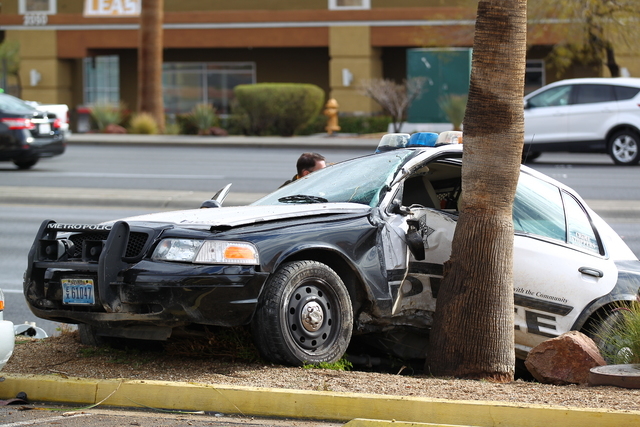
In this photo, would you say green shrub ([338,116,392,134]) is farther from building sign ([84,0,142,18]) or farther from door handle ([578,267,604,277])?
door handle ([578,267,604,277])

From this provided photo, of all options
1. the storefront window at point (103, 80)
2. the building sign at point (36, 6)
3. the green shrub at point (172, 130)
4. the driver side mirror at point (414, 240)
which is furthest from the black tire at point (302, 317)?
the storefront window at point (103, 80)

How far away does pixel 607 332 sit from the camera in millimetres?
6586

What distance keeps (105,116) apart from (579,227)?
27967 millimetres

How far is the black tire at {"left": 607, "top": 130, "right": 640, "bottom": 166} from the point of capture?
A: 20062mm

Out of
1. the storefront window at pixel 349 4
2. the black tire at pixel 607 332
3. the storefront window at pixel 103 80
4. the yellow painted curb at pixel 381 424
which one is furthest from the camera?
the storefront window at pixel 103 80

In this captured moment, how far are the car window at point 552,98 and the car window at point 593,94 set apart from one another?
0.77 ft

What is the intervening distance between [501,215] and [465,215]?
9.3 inches

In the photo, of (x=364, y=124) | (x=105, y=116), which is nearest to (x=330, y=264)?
(x=364, y=124)

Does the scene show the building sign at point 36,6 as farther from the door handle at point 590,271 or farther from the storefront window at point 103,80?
the door handle at point 590,271

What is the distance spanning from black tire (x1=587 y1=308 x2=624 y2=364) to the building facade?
82.6 feet

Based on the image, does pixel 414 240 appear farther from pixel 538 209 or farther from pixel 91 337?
pixel 91 337

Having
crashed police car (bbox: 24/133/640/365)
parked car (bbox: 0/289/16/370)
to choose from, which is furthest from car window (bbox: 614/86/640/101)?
parked car (bbox: 0/289/16/370)

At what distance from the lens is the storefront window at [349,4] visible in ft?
113

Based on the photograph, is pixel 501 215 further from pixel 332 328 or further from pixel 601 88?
pixel 601 88
